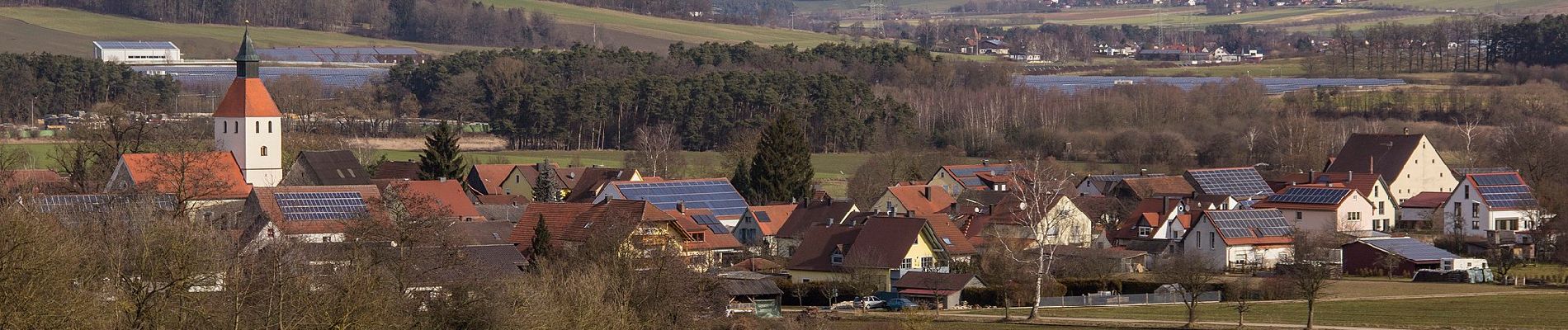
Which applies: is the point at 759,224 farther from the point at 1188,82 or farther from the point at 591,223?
the point at 1188,82

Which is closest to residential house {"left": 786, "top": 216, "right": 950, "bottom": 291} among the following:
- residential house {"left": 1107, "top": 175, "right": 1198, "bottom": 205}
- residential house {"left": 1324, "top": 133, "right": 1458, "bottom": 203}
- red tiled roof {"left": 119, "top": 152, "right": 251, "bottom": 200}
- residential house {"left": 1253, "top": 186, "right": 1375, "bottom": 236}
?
red tiled roof {"left": 119, "top": 152, "right": 251, "bottom": 200}

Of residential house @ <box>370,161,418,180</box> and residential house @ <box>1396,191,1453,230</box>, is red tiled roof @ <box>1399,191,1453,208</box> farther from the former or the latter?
residential house @ <box>370,161,418,180</box>

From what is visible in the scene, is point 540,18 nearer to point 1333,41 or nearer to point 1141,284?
point 1333,41

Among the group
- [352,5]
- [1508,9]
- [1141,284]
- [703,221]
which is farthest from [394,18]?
[1141,284]

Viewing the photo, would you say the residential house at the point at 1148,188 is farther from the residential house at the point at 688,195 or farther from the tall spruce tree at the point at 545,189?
the tall spruce tree at the point at 545,189

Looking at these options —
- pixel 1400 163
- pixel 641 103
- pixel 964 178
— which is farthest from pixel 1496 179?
pixel 641 103

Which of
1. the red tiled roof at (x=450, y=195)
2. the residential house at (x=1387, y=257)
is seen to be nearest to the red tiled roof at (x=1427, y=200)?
the residential house at (x=1387, y=257)
